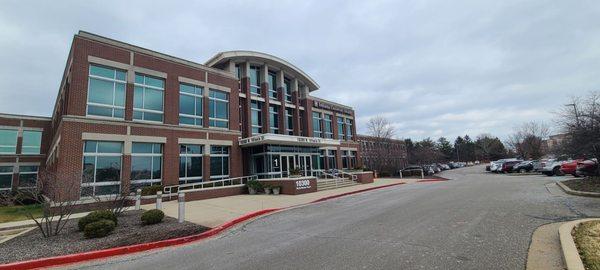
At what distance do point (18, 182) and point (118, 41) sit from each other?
20.8 m

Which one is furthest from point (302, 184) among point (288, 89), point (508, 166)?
point (508, 166)

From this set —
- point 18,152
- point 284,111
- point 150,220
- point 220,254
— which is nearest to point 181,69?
point 284,111

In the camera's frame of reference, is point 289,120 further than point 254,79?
Yes

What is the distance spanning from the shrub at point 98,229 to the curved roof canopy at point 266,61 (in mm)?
20160

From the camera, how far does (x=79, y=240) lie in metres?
8.64

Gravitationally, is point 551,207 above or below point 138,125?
below

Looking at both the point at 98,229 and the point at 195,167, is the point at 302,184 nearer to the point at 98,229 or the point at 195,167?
the point at 195,167

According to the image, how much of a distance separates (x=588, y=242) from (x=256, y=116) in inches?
1031

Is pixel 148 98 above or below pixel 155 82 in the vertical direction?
below

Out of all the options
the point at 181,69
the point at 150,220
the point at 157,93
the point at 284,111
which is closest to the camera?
the point at 150,220

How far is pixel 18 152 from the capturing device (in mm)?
30188

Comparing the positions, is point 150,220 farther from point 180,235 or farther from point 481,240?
point 481,240

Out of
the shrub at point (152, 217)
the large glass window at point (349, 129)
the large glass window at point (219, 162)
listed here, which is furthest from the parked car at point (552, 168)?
the shrub at point (152, 217)

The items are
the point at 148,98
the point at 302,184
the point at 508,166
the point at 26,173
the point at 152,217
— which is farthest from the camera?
the point at 508,166
